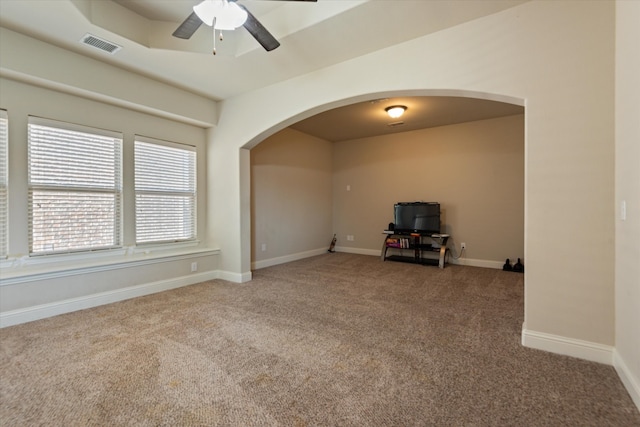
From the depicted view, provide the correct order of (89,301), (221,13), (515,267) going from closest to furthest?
(221,13) < (89,301) < (515,267)

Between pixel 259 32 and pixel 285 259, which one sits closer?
pixel 259 32

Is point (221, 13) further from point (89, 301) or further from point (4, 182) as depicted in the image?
point (89, 301)

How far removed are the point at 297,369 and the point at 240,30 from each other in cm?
326

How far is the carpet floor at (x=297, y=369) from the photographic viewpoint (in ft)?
5.17

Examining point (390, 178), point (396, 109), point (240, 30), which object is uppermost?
point (240, 30)

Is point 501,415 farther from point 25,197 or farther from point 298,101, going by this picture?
point 25,197

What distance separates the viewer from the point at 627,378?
1.78 meters

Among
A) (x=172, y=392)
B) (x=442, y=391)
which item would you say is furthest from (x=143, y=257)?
(x=442, y=391)

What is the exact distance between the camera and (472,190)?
5.61 meters

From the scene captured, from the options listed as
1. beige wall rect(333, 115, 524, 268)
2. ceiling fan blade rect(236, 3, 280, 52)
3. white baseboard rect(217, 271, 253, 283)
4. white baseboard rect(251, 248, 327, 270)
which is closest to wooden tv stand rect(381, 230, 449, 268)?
beige wall rect(333, 115, 524, 268)

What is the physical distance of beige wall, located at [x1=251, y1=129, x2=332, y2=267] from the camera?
17.6 ft

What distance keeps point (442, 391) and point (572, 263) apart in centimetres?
140

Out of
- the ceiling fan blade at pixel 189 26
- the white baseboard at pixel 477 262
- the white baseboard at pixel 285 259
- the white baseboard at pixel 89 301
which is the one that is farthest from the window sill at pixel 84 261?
the white baseboard at pixel 477 262

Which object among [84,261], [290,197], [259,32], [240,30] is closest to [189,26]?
[259,32]
